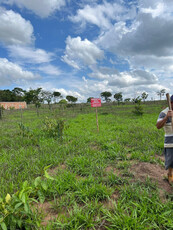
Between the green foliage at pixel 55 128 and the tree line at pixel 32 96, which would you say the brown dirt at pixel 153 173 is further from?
the tree line at pixel 32 96

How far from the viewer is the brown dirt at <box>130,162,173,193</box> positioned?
212 cm

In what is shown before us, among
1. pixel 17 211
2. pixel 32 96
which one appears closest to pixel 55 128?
pixel 17 211

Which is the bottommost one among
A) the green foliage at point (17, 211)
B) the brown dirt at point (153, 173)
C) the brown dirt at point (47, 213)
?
the brown dirt at point (47, 213)

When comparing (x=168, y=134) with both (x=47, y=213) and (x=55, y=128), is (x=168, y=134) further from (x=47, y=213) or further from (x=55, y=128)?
(x=55, y=128)

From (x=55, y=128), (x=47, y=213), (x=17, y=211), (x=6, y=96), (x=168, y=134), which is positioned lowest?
(x=47, y=213)

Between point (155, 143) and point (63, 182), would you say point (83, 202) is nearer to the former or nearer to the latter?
point (63, 182)

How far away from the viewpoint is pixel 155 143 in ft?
13.0

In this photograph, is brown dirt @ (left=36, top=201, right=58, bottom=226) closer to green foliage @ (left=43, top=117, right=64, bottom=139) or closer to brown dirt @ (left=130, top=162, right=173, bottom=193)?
brown dirt @ (left=130, top=162, right=173, bottom=193)

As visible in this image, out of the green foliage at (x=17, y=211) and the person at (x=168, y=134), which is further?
the person at (x=168, y=134)

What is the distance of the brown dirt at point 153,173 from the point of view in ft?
6.96

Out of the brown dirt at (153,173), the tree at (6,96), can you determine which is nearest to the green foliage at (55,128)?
the brown dirt at (153,173)

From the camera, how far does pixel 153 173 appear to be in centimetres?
248

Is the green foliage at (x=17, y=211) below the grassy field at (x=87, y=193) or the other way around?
the other way around

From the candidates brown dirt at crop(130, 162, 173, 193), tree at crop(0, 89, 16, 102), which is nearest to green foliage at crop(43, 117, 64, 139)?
brown dirt at crop(130, 162, 173, 193)
